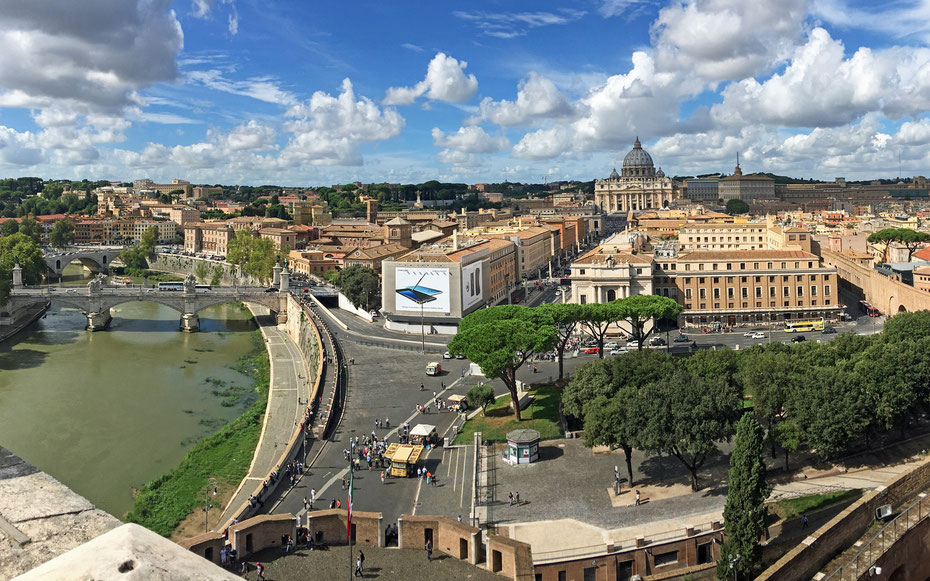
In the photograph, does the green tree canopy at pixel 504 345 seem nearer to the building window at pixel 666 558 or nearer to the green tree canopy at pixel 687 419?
the green tree canopy at pixel 687 419

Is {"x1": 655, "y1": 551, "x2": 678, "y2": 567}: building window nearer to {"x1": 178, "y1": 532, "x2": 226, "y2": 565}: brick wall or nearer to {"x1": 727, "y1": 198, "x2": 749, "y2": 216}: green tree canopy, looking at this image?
{"x1": 178, "y1": 532, "x2": 226, "y2": 565}: brick wall

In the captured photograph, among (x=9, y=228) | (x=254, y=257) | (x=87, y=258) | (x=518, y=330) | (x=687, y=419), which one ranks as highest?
(x=9, y=228)

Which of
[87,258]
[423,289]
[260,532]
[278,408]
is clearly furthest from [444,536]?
[87,258]

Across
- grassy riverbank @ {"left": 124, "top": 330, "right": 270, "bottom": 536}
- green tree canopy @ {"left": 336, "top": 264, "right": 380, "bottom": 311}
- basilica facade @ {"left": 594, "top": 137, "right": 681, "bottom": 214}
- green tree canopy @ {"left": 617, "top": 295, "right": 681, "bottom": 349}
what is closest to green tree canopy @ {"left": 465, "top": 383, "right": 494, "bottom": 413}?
grassy riverbank @ {"left": 124, "top": 330, "right": 270, "bottom": 536}

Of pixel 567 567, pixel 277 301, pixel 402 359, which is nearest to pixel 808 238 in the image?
pixel 402 359

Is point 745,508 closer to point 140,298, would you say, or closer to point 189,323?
point 189,323

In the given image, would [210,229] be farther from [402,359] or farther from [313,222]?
[402,359]

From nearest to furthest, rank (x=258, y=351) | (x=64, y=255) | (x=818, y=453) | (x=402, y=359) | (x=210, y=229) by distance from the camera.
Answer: (x=818, y=453)
(x=402, y=359)
(x=258, y=351)
(x=64, y=255)
(x=210, y=229)
